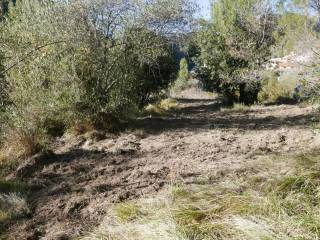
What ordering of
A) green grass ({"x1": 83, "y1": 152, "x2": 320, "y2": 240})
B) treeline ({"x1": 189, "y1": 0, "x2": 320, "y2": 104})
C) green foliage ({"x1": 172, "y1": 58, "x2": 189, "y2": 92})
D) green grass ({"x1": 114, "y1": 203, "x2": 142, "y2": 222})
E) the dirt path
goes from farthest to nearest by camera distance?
green foliage ({"x1": 172, "y1": 58, "x2": 189, "y2": 92}) → treeline ({"x1": 189, "y1": 0, "x2": 320, "y2": 104}) → the dirt path → green grass ({"x1": 114, "y1": 203, "x2": 142, "y2": 222}) → green grass ({"x1": 83, "y1": 152, "x2": 320, "y2": 240})

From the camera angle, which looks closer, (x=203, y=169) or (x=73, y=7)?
(x=203, y=169)

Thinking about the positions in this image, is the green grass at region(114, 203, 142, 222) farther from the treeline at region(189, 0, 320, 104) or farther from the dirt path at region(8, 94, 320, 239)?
the treeline at region(189, 0, 320, 104)

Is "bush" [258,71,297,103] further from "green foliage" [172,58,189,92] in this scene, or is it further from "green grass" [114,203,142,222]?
"green foliage" [172,58,189,92]

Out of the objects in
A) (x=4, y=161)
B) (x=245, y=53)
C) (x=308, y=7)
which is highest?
(x=308, y=7)

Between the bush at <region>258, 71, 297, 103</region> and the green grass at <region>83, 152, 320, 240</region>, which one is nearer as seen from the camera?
the green grass at <region>83, 152, 320, 240</region>

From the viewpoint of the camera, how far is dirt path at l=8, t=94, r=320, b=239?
4.68 meters

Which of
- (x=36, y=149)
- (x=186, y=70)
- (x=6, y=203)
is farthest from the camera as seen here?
(x=186, y=70)

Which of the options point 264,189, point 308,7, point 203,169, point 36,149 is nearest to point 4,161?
point 36,149

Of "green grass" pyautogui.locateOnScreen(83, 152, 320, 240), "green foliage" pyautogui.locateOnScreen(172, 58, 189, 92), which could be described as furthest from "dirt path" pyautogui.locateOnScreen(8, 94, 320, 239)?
"green foliage" pyautogui.locateOnScreen(172, 58, 189, 92)

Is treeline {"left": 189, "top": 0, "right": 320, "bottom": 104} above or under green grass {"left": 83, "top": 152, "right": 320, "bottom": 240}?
above

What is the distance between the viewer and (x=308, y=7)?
9281 mm

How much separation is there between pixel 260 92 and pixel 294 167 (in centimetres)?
1227

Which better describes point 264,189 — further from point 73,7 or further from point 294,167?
point 73,7

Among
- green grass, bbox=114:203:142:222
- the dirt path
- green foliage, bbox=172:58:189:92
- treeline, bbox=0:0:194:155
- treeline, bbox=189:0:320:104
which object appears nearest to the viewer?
green grass, bbox=114:203:142:222
